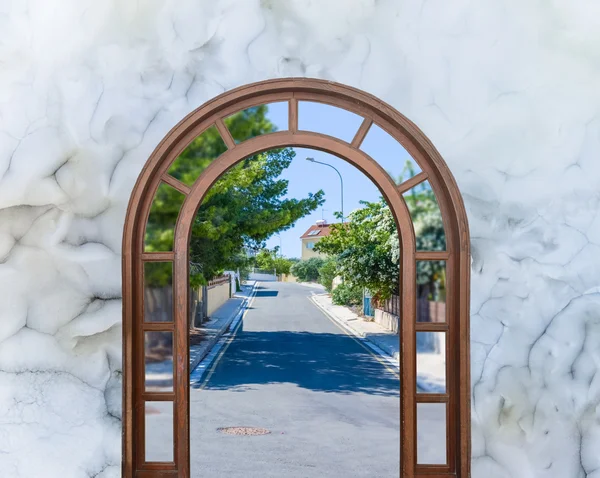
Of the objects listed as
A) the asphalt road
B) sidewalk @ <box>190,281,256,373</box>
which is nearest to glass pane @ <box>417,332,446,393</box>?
the asphalt road

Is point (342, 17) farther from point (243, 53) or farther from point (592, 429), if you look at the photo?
point (592, 429)

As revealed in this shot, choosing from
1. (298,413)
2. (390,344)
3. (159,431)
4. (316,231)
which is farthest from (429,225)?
(316,231)

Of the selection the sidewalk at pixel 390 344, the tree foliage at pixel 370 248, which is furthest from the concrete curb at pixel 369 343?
the tree foliage at pixel 370 248

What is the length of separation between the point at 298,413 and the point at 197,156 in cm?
546

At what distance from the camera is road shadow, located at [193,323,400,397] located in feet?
35.7

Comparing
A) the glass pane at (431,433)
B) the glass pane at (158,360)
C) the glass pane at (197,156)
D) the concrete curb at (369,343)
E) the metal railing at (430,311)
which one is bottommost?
the concrete curb at (369,343)

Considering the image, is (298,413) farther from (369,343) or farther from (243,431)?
(369,343)

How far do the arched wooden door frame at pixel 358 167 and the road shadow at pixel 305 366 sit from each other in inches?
245

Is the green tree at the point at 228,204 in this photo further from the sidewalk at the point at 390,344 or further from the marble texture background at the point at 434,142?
the sidewalk at the point at 390,344

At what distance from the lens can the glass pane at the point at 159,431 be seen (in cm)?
406

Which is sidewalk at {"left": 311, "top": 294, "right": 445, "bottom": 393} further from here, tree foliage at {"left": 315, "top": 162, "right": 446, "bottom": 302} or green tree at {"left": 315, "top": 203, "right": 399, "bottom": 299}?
green tree at {"left": 315, "top": 203, "right": 399, "bottom": 299}

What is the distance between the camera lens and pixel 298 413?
8734 mm

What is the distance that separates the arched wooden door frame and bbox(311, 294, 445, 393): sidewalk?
55mm

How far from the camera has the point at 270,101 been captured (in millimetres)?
4074
